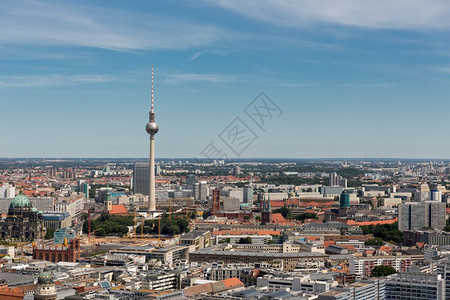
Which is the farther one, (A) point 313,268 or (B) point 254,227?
(B) point 254,227

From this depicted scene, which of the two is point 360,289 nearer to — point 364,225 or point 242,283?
point 242,283

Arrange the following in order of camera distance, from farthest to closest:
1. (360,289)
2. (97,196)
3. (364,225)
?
(97,196), (364,225), (360,289)

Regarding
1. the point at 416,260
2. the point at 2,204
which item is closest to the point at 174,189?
the point at 2,204

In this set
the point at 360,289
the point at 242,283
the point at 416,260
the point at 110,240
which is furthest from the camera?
the point at 110,240

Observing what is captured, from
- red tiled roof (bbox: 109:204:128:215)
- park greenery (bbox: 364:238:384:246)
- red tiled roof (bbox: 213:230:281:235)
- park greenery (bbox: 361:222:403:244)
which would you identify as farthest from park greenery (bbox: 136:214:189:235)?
park greenery (bbox: 364:238:384:246)

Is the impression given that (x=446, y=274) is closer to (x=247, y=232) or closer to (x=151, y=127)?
(x=247, y=232)

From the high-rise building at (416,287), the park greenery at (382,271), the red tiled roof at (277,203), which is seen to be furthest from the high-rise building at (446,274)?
the red tiled roof at (277,203)
